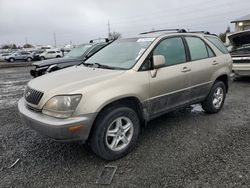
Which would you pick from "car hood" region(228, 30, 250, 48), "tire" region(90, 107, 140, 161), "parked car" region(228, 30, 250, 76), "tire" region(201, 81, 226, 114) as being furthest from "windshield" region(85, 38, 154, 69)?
"car hood" region(228, 30, 250, 48)

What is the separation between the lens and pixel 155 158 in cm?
355

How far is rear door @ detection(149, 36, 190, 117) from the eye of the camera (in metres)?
3.93

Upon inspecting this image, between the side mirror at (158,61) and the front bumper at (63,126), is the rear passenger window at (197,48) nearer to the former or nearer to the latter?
the side mirror at (158,61)

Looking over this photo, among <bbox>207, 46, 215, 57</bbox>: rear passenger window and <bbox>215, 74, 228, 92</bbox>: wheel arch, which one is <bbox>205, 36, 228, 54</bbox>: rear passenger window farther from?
<bbox>215, 74, 228, 92</bbox>: wheel arch

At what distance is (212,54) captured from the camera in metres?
5.16

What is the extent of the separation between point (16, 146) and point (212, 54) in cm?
407

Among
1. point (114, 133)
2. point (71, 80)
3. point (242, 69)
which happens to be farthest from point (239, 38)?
point (71, 80)

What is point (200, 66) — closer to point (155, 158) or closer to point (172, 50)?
point (172, 50)

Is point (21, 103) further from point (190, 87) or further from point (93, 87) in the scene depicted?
point (190, 87)

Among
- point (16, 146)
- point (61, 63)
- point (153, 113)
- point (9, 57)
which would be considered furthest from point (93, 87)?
point (9, 57)

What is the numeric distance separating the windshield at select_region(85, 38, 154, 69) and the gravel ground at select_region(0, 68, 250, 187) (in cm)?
133

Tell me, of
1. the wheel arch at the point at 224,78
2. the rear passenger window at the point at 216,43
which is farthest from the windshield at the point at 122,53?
the wheel arch at the point at 224,78

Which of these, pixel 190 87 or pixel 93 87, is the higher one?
pixel 93 87

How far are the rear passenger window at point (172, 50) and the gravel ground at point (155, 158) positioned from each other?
1.27 metres
